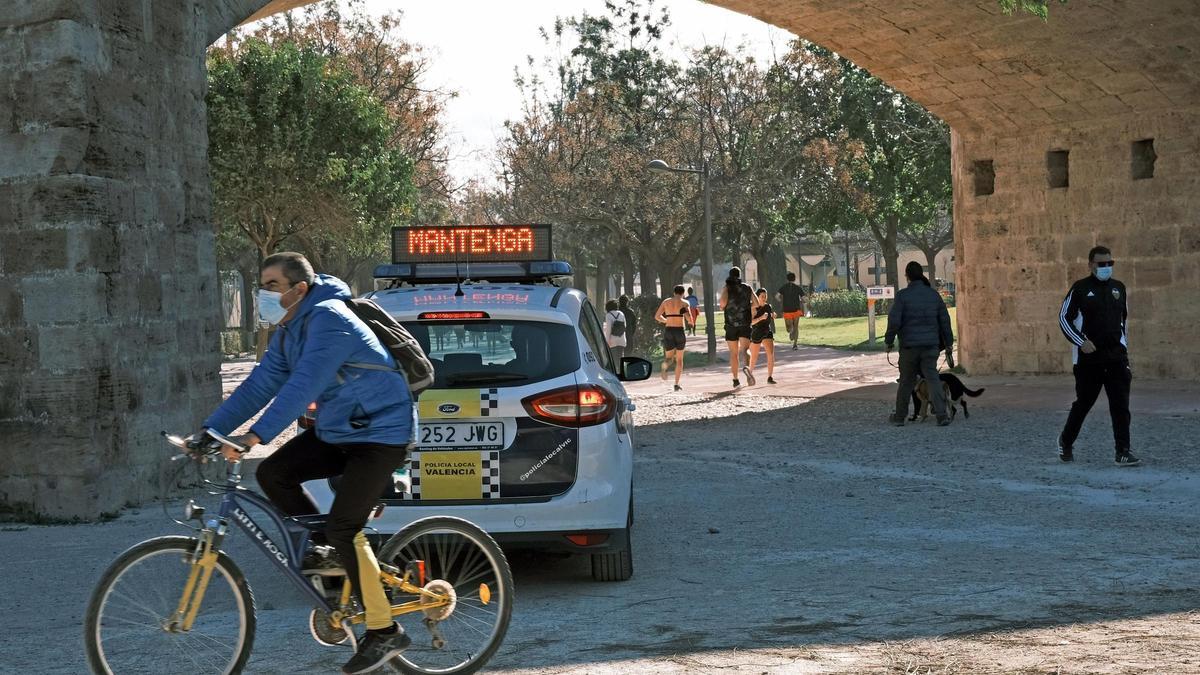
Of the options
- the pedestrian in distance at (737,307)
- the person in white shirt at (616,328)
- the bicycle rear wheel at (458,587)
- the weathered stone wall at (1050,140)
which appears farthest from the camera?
the person in white shirt at (616,328)

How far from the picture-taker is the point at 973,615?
21.1ft

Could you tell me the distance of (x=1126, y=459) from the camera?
40.1ft

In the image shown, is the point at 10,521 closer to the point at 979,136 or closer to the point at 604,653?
the point at 604,653

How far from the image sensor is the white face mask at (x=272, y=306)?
5.43 meters

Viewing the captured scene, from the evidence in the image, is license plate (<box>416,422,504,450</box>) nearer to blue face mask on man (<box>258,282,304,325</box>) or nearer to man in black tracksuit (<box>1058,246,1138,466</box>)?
blue face mask on man (<box>258,282,304,325</box>)

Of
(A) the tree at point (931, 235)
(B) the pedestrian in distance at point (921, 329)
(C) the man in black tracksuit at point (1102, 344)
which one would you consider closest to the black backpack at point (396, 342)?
(C) the man in black tracksuit at point (1102, 344)

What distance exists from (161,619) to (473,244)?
226 inches

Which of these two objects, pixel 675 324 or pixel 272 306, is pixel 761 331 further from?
pixel 272 306

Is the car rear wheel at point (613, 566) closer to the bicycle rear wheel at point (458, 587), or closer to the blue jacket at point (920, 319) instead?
the bicycle rear wheel at point (458, 587)

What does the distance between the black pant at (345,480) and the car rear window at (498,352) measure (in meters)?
1.62

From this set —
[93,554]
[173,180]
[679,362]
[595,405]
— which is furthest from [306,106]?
[595,405]

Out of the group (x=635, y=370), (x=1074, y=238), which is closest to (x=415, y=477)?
(x=635, y=370)

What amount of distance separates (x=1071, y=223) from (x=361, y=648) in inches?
690

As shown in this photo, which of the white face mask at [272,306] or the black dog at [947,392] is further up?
the white face mask at [272,306]
